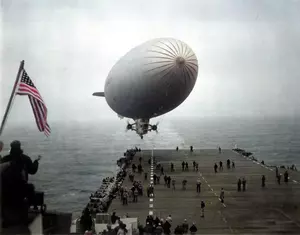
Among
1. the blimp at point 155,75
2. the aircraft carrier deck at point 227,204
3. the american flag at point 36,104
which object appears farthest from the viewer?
the blimp at point 155,75

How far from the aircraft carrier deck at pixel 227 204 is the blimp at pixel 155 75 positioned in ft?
23.0

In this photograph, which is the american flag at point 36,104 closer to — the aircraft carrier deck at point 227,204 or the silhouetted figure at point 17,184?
the silhouetted figure at point 17,184

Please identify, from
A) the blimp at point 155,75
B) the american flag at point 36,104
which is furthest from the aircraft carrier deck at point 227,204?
the american flag at point 36,104

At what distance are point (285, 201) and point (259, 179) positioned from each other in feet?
38.5

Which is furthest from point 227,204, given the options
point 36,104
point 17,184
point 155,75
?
point 17,184

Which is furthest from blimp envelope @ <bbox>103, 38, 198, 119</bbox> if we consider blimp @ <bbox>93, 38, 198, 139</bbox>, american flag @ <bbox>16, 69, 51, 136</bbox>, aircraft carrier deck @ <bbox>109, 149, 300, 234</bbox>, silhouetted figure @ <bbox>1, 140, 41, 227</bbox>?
silhouetted figure @ <bbox>1, 140, 41, 227</bbox>

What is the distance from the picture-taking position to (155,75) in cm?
3559

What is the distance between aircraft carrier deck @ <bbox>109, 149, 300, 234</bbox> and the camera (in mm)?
23094

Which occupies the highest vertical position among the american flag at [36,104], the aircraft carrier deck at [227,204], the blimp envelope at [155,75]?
the blimp envelope at [155,75]

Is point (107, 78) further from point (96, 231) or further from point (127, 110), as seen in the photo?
point (96, 231)

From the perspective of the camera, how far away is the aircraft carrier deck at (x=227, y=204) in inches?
909

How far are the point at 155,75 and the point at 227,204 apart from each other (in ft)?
38.9

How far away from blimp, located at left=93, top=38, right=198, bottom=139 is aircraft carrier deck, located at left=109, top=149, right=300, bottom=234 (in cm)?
702

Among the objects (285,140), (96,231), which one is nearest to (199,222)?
(96,231)
